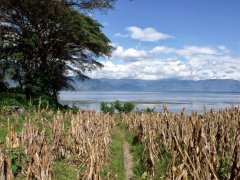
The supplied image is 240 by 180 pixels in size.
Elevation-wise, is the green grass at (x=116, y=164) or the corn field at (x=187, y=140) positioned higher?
the corn field at (x=187, y=140)

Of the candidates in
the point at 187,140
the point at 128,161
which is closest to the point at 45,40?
the point at 128,161

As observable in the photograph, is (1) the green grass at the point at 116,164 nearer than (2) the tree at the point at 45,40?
Yes

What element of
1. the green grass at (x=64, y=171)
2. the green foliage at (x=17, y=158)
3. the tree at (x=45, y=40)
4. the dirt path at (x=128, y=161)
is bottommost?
the dirt path at (x=128, y=161)

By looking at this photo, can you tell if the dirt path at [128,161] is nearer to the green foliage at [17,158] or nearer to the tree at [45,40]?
the green foliage at [17,158]

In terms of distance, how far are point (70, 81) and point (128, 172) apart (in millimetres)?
28617

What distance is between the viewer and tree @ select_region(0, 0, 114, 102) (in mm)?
36656

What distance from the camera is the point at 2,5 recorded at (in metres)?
37.4

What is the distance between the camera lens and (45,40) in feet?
131

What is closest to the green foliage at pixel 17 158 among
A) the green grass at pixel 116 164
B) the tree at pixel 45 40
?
the green grass at pixel 116 164

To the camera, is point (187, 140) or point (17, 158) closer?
point (187, 140)

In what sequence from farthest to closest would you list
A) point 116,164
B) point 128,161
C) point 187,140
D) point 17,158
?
point 128,161 < point 116,164 < point 17,158 < point 187,140

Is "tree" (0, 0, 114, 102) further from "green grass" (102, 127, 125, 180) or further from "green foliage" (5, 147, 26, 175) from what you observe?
"green foliage" (5, 147, 26, 175)

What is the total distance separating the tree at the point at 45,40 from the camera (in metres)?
36.7

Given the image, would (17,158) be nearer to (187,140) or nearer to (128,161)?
(187,140)
